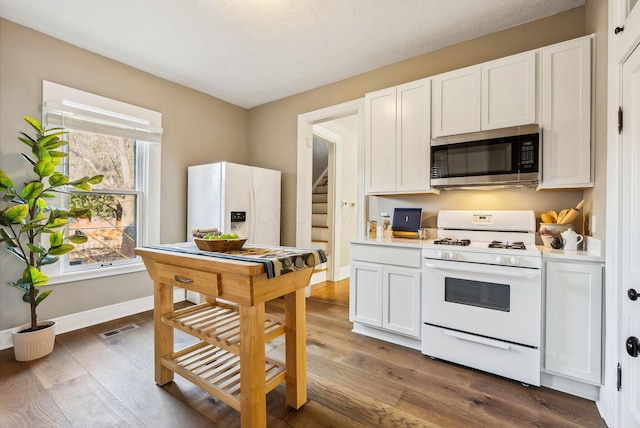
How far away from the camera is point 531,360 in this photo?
6.08ft

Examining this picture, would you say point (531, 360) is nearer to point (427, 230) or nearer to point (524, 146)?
point (427, 230)

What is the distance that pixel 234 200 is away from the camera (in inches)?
131

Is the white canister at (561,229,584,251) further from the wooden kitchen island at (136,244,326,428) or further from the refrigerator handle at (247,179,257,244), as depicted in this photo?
the refrigerator handle at (247,179,257,244)

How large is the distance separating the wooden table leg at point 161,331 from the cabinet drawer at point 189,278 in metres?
0.10

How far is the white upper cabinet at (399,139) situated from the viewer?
2.56 meters

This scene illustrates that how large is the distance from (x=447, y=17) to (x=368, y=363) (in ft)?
9.29

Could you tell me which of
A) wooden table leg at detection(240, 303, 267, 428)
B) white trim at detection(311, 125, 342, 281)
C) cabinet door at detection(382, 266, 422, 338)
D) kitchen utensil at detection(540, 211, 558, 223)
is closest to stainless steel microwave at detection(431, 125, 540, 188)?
kitchen utensil at detection(540, 211, 558, 223)

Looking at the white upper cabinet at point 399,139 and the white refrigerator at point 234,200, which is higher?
the white upper cabinet at point 399,139

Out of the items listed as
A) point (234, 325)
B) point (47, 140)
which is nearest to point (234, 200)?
point (47, 140)

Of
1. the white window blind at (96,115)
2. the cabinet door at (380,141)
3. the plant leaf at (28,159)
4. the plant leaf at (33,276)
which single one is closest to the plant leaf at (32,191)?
the plant leaf at (28,159)

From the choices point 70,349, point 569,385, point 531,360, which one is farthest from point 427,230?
point 70,349

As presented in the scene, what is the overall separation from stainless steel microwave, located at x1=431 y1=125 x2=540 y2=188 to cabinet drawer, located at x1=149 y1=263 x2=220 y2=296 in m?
1.95

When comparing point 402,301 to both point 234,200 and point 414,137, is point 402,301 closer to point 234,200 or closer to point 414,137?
point 414,137

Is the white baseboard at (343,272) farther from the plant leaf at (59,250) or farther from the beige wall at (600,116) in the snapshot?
the plant leaf at (59,250)
